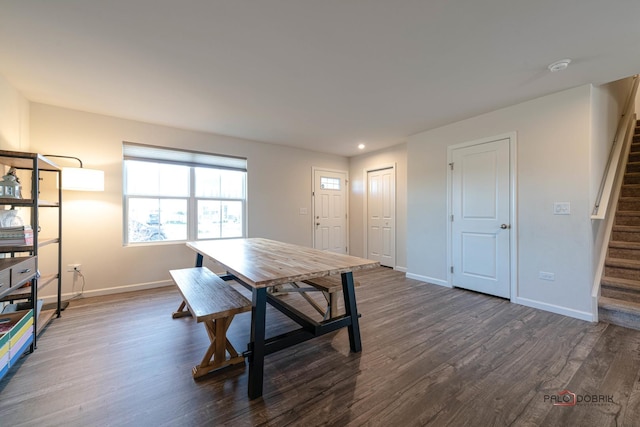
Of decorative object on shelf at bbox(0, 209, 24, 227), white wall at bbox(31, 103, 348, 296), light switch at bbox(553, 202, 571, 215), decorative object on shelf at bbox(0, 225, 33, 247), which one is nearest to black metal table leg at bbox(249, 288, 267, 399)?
decorative object on shelf at bbox(0, 225, 33, 247)

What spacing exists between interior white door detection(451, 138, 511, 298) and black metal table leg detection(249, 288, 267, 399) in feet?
10.1

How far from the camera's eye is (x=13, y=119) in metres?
2.60

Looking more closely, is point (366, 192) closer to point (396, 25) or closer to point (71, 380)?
point (396, 25)

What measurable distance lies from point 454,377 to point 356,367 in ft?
2.13

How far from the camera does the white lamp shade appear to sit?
279 centimetres

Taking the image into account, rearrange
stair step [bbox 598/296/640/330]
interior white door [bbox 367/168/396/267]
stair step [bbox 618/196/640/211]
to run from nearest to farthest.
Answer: stair step [bbox 598/296/640/330] → stair step [bbox 618/196/640/211] → interior white door [bbox 367/168/396/267]

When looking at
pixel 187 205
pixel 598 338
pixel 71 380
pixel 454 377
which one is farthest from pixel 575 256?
pixel 187 205

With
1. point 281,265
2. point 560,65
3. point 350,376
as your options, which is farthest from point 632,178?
point 281,265

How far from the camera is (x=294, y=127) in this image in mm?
3883

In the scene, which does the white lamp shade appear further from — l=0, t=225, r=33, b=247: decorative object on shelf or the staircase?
the staircase

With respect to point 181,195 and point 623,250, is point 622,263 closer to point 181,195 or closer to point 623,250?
point 623,250

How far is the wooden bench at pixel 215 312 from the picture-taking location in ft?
5.38

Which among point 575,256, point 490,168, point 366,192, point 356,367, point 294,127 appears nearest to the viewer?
point 356,367

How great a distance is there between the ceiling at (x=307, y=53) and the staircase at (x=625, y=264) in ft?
6.01
